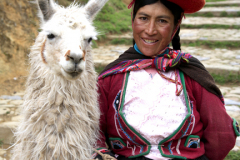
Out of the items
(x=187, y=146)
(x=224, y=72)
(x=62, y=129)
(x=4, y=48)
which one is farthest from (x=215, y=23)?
(x=62, y=129)

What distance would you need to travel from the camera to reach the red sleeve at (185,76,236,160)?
1.55 m

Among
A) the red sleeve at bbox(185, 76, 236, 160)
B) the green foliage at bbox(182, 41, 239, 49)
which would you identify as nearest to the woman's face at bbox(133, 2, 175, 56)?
the red sleeve at bbox(185, 76, 236, 160)

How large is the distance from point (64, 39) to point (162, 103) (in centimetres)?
76

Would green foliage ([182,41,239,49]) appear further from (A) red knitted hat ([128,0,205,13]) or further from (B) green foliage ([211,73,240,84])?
(A) red knitted hat ([128,0,205,13])

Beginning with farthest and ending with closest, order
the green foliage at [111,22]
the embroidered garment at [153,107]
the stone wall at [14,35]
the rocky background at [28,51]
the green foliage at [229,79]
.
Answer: the green foliage at [111,22] < the green foliage at [229,79] < the stone wall at [14,35] < the rocky background at [28,51] < the embroidered garment at [153,107]

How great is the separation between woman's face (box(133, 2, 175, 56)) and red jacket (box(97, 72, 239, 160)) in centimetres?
25

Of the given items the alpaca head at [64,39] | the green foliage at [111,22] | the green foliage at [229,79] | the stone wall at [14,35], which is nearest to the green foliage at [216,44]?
the green foliage at [229,79]

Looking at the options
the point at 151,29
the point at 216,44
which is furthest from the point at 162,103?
the point at 216,44

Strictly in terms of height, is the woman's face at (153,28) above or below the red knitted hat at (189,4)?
below

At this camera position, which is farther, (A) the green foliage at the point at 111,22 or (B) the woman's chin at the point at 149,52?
(A) the green foliage at the point at 111,22

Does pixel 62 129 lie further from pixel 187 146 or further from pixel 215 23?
pixel 215 23

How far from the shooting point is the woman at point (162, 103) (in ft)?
4.93

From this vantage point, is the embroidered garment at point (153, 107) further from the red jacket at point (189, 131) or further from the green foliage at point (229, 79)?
the green foliage at point (229, 79)

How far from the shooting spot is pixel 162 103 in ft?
5.02
